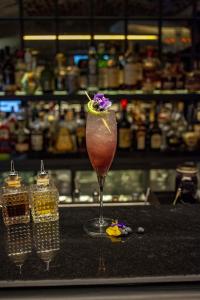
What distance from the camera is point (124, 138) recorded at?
316 cm

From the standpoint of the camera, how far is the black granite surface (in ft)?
3.28

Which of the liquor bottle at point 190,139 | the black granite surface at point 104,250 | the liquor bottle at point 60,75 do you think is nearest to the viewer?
the black granite surface at point 104,250

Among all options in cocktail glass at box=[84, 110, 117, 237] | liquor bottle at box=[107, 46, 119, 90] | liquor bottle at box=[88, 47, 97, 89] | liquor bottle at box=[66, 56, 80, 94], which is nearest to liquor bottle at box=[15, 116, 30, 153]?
liquor bottle at box=[66, 56, 80, 94]

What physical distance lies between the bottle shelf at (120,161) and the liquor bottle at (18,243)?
1774mm

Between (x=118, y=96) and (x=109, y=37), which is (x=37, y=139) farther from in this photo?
(x=109, y=37)

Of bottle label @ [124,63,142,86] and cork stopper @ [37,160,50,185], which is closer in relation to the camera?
cork stopper @ [37,160,50,185]

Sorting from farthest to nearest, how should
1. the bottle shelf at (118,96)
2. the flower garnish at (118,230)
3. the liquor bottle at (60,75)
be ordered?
the liquor bottle at (60,75) < the bottle shelf at (118,96) < the flower garnish at (118,230)

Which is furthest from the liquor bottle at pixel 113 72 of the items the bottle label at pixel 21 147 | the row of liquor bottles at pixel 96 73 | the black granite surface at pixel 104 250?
the black granite surface at pixel 104 250

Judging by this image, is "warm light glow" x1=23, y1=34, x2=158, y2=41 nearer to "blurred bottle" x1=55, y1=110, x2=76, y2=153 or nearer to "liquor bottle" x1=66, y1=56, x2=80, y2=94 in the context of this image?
"liquor bottle" x1=66, y1=56, x2=80, y2=94

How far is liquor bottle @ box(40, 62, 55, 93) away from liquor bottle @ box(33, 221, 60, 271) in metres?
1.86

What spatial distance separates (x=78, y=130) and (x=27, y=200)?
6.18 ft

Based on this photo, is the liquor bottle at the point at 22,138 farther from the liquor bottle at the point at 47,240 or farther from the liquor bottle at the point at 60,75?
the liquor bottle at the point at 47,240

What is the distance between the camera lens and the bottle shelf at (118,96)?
2963 mm

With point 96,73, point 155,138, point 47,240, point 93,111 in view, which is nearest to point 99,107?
point 93,111
